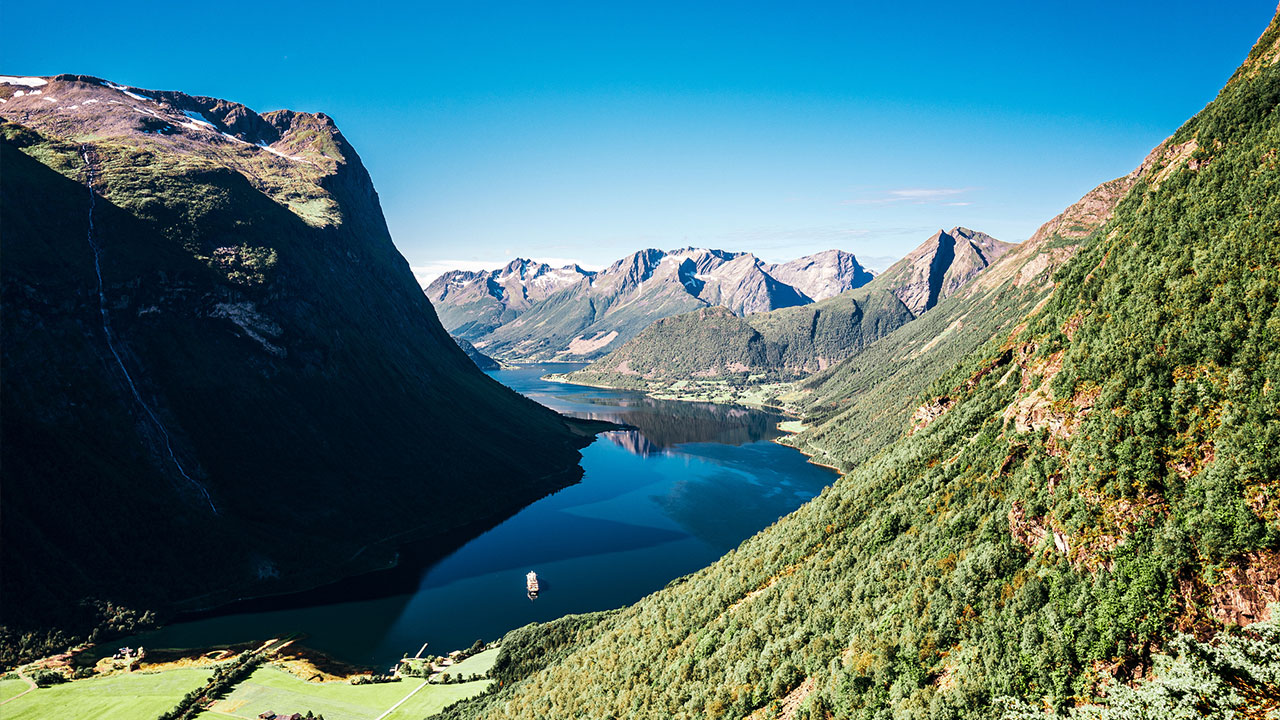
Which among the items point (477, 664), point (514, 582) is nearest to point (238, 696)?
point (477, 664)

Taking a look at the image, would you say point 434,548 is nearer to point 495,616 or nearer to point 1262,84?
point 495,616

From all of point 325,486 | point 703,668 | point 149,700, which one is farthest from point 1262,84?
point 325,486

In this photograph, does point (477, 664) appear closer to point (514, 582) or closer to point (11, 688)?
point (514, 582)

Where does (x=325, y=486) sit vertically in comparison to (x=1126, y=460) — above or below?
below

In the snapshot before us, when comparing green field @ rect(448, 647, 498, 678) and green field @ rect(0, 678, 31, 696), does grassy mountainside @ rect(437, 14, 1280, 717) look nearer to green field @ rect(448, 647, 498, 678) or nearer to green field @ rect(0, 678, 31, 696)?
green field @ rect(448, 647, 498, 678)

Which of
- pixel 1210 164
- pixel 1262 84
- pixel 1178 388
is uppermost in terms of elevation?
pixel 1262 84

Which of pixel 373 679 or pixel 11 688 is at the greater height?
pixel 11 688
